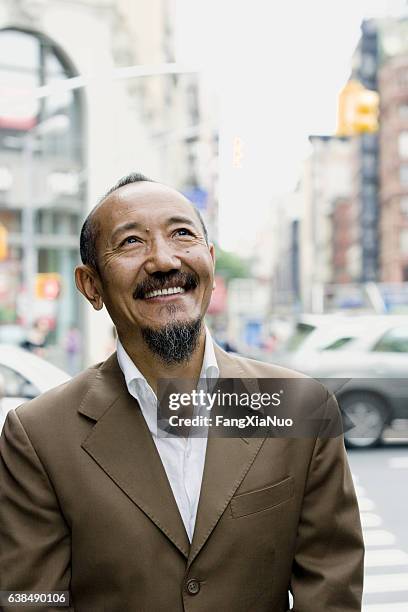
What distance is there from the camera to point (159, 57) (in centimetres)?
2970

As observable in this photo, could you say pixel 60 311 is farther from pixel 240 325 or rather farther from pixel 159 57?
pixel 159 57

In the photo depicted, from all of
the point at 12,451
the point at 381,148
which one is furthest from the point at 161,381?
the point at 381,148

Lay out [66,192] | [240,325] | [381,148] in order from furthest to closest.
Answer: [381,148]
[240,325]
[66,192]

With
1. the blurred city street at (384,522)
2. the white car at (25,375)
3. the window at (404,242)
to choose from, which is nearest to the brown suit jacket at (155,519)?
the blurred city street at (384,522)

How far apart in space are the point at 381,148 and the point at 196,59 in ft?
237

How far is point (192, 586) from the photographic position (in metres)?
1.48

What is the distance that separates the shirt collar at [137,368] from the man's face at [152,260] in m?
0.07

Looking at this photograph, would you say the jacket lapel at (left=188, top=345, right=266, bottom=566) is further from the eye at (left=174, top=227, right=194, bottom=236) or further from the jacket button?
the eye at (left=174, top=227, right=194, bottom=236)

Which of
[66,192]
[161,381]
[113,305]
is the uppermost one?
[113,305]

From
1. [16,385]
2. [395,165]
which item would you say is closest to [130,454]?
[16,385]

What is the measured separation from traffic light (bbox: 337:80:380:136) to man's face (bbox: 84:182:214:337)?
8652mm

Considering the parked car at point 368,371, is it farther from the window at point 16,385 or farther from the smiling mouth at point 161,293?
the smiling mouth at point 161,293

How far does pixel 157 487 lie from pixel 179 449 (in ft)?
0.34

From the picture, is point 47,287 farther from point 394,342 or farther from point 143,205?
point 143,205
